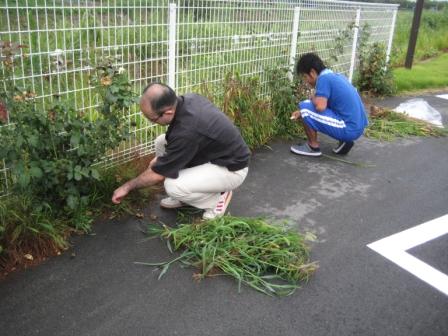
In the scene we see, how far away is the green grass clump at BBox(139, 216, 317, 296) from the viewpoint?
290cm

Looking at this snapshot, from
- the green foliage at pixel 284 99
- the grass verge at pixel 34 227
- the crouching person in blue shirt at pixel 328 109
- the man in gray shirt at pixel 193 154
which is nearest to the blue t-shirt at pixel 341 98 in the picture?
the crouching person in blue shirt at pixel 328 109

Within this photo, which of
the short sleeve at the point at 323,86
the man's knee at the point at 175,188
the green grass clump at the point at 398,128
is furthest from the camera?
the green grass clump at the point at 398,128

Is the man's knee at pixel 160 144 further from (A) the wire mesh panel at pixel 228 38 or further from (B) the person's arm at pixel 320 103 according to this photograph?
(B) the person's arm at pixel 320 103

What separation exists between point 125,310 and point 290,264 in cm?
110

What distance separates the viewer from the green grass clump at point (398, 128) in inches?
240

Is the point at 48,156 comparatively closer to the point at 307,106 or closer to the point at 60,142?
the point at 60,142

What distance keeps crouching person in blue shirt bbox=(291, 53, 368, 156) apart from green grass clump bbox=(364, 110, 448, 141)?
42.5 inches

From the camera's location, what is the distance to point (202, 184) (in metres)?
3.35

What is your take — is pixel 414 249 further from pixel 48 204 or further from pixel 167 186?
pixel 48 204

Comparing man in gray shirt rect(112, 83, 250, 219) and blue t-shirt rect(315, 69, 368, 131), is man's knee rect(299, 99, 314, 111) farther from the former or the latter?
man in gray shirt rect(112, 83, 250, 219)

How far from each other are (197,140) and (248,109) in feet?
6.79

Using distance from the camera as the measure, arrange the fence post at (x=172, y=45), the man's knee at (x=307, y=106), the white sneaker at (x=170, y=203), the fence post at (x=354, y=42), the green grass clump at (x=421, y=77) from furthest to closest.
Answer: the green grass clump at (x=421, y=77)
the fence post at (x=354, y=42)
the man's knee at (x=307, y=106)
the fence post at (x=172, y=45)
the white sneaker at (x=170, y=203)

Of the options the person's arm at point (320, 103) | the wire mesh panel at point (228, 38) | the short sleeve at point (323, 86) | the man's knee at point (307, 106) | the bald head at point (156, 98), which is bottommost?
the man's knee at point (307, 106)

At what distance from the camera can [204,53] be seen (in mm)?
4613
